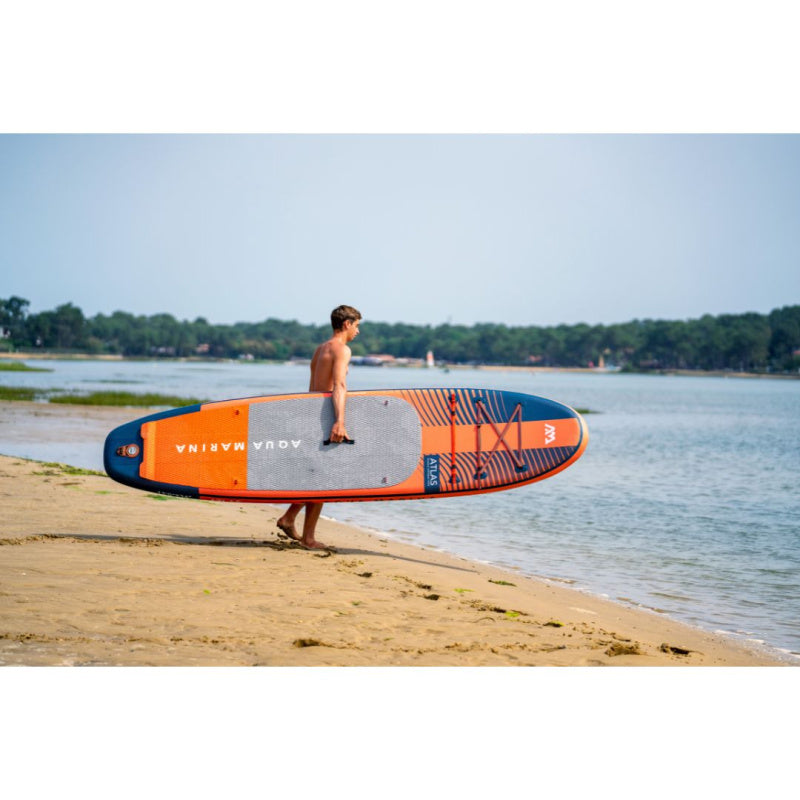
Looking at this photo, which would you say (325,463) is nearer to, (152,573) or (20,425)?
(152,573)

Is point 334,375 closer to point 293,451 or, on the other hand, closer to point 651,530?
point 293,451

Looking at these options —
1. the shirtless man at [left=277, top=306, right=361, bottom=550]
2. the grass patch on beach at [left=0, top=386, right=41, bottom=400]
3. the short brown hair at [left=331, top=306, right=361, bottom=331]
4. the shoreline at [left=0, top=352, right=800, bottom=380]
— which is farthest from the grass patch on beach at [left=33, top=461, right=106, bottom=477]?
the shoreline at [left=0, top=352, right=800, bottom=380]

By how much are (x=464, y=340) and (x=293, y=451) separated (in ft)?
257

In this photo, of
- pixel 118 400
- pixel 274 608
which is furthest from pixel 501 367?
pixel 274 608

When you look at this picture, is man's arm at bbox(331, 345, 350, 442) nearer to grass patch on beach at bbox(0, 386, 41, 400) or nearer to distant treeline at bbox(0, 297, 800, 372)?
grass patch on beach at bbox(0, 386, 41, 400)

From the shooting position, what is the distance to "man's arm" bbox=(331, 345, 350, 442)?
17.3ft

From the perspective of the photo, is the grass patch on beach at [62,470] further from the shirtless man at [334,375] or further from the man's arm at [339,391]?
the man's arm at [339,391]

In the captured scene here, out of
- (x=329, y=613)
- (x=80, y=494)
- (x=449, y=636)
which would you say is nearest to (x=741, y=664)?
(x=449, y=636)

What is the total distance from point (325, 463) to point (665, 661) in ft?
8.05

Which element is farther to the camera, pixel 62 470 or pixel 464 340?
pixel 464 340

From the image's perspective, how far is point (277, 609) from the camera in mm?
4008

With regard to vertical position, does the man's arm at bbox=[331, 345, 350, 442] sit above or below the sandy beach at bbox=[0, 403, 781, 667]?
above

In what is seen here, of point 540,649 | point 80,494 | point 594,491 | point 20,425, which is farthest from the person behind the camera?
point 20,425

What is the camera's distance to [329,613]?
399 cm
